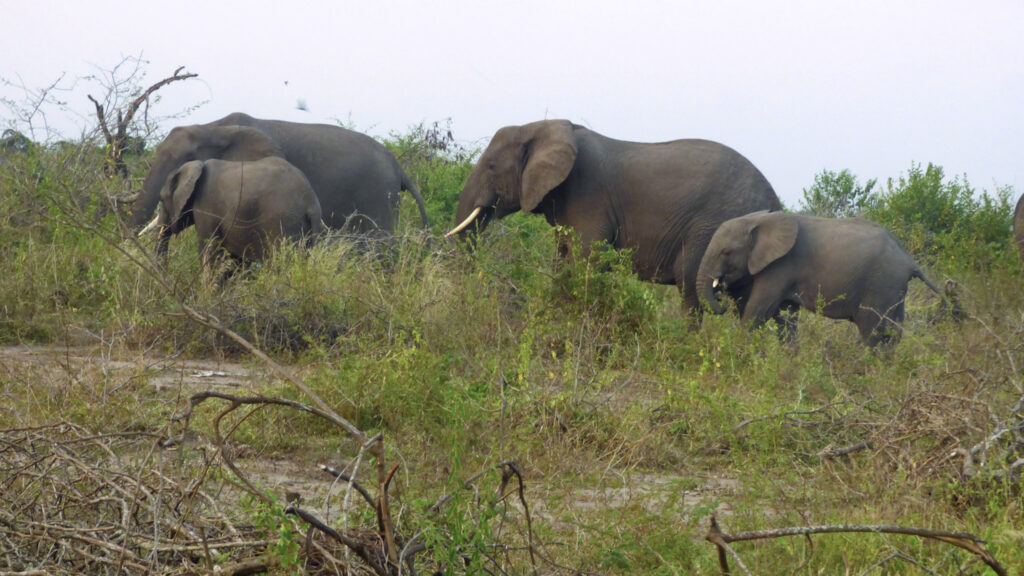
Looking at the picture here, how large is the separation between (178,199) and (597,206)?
3.45m

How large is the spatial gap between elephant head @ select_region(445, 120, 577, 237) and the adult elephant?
0.01 meters

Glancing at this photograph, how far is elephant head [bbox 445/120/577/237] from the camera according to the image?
973 centimetres

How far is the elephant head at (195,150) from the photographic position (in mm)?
9969

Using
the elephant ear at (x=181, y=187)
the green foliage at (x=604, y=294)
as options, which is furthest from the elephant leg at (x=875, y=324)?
the elephant ear at (x=181, y=187)

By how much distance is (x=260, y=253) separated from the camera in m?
9.30

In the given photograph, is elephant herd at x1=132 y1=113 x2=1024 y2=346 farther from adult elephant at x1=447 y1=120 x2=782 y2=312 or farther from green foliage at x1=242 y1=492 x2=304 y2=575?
green foliage at x1=242 y1=492 x2=304 y2=575

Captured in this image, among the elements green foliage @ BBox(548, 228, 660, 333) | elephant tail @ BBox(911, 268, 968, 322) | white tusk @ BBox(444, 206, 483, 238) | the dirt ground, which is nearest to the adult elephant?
white tusk @ BBox(444, 206, 483, 238)

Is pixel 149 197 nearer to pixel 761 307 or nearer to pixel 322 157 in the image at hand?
pixel 322 157

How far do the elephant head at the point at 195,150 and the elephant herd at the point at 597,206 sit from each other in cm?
1

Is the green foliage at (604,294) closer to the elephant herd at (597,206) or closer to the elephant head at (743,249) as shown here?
the elephant herd at (597,206)

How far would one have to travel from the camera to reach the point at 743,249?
9.16m

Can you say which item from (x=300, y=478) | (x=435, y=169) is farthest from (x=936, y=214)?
(x=300, y=478)

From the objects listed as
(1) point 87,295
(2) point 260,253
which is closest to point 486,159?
(2) point 260,253

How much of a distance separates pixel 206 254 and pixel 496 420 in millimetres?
4245
